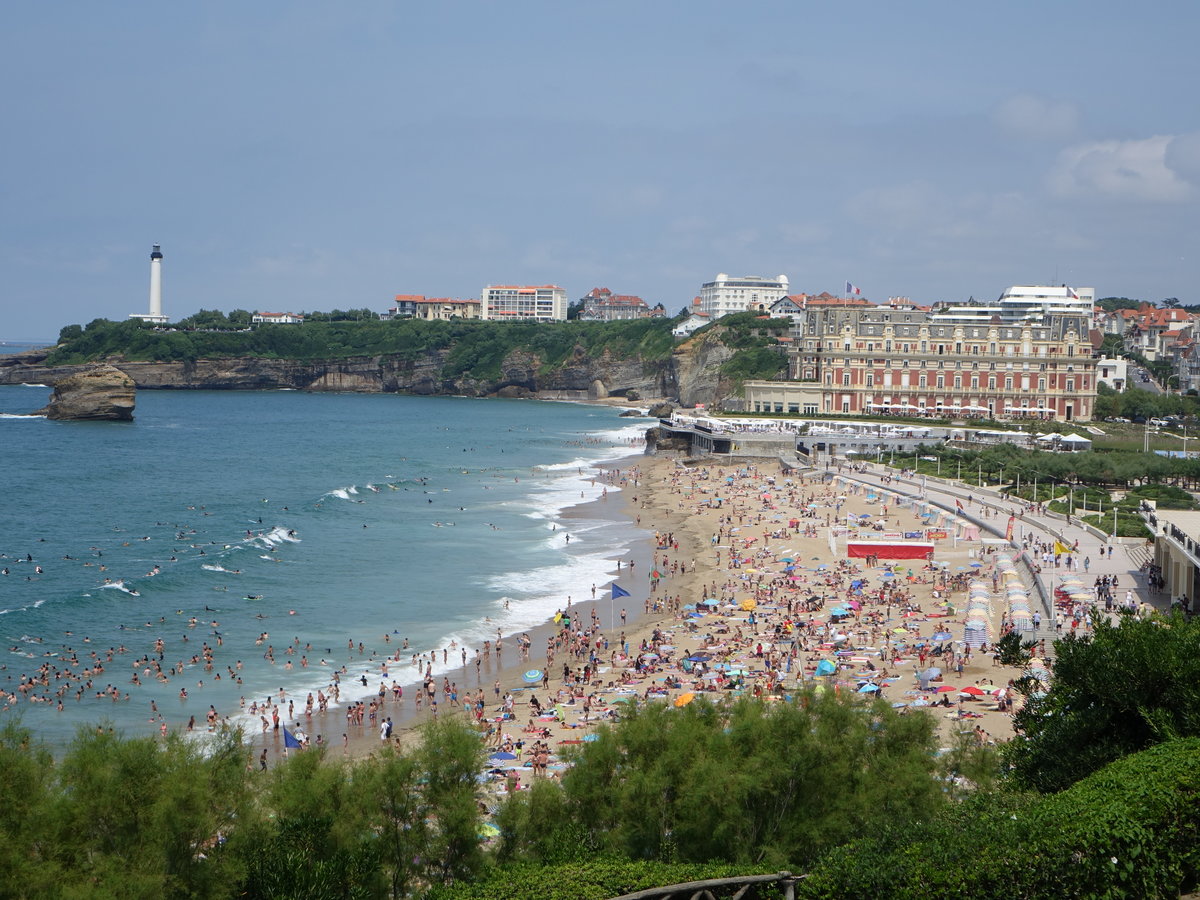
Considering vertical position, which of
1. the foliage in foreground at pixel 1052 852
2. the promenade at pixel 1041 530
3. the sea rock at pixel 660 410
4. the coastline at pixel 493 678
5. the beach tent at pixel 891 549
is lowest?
the coastline at pixel 493 678

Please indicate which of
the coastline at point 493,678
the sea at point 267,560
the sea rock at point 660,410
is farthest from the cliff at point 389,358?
the coastline at point 493,678

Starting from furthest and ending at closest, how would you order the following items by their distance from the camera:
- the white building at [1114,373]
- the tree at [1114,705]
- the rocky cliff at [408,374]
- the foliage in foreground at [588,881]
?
the rocky cliff at [408,374] → the white building at [1114,373] → the tree at [1114,705] → the foliage in foreground at [588,881]

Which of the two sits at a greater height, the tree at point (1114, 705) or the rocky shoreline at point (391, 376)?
the rocky shoreline at point (391, 376)

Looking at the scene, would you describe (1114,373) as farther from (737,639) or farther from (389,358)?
(389,358)

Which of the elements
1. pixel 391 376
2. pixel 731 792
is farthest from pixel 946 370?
pixel 391 376

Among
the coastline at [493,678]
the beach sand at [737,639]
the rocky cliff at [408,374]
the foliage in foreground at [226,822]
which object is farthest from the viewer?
the rocky cliff at [408,374]

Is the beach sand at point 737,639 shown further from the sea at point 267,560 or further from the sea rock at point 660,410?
the sea rock at point 660,410

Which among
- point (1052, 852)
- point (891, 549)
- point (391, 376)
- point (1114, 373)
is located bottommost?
point (891, 549)

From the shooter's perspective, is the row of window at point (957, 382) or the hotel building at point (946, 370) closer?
the row of window at point (957, 382)
